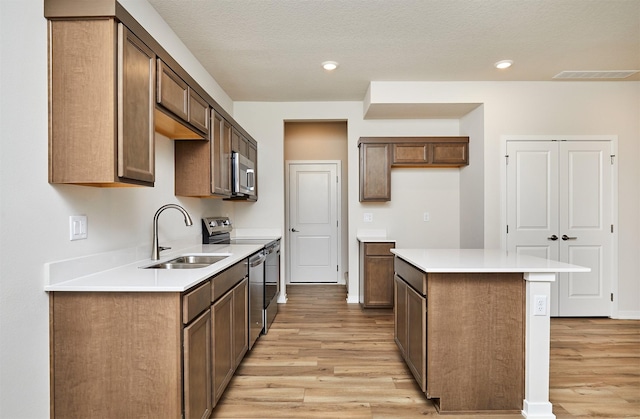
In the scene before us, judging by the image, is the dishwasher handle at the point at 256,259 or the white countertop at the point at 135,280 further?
the dishwasher handle at the point at 256,259

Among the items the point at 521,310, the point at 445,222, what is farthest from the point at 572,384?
the point at 445,222

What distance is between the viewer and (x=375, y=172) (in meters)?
4.38

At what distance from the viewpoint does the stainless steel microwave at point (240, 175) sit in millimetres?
3438

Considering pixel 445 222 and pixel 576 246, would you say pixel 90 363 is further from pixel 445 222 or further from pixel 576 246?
pixel 576 246

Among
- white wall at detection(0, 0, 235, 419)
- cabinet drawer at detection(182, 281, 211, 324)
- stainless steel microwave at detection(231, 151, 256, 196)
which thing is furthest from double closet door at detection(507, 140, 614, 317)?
white wall at detection(0, 0, 235, 419)

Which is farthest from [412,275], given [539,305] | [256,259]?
[256,259]

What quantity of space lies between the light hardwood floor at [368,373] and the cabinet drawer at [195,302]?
77 centimetres

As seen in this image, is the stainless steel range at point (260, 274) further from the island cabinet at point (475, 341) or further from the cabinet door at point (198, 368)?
the island cabinet at point (475, 341)

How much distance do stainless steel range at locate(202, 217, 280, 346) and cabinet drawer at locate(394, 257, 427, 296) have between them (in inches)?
48.2

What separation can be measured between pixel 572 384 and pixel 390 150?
291 cm

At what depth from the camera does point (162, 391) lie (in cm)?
154

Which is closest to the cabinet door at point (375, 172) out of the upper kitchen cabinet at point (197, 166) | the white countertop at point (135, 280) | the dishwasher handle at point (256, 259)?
the dishwasher handle at point (256, 259)

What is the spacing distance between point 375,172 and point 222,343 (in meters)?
2.91

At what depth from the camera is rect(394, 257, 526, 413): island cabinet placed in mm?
2053
